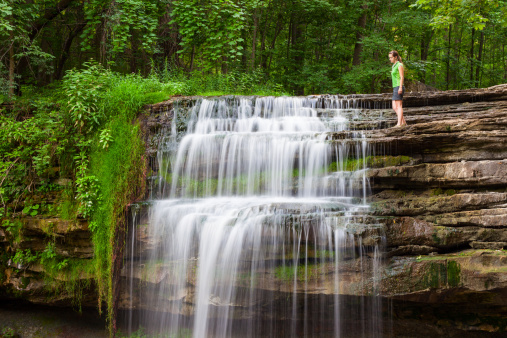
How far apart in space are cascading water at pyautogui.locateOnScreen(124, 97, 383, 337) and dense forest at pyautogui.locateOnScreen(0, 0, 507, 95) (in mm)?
5201

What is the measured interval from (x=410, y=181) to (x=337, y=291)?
93.4 inches

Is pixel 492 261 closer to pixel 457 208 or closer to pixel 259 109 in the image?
pixel 457 208

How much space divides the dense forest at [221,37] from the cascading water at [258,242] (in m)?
5.20

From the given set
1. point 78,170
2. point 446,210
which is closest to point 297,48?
point 78,170

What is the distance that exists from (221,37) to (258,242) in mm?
8450

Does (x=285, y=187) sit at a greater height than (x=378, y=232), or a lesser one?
greater

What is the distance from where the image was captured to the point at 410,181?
6.65 m

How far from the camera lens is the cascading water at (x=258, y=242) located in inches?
238

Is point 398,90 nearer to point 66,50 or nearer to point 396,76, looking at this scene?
point 396,76

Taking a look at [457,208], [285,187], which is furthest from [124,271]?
[457,208]

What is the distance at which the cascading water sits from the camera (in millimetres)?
6047

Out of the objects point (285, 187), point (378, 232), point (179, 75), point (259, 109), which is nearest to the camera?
point (378, 232)

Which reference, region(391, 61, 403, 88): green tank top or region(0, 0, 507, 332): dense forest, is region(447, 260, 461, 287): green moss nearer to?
region(391, 61, 403, 88): green tank top

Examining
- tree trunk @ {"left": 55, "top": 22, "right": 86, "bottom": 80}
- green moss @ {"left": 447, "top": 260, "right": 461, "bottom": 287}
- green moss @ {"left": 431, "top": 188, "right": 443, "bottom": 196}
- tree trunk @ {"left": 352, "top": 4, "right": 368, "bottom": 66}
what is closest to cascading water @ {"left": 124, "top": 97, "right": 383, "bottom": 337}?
green moss @ {"left": 447, "top": 260, "right": 461, "bottom": 287}
